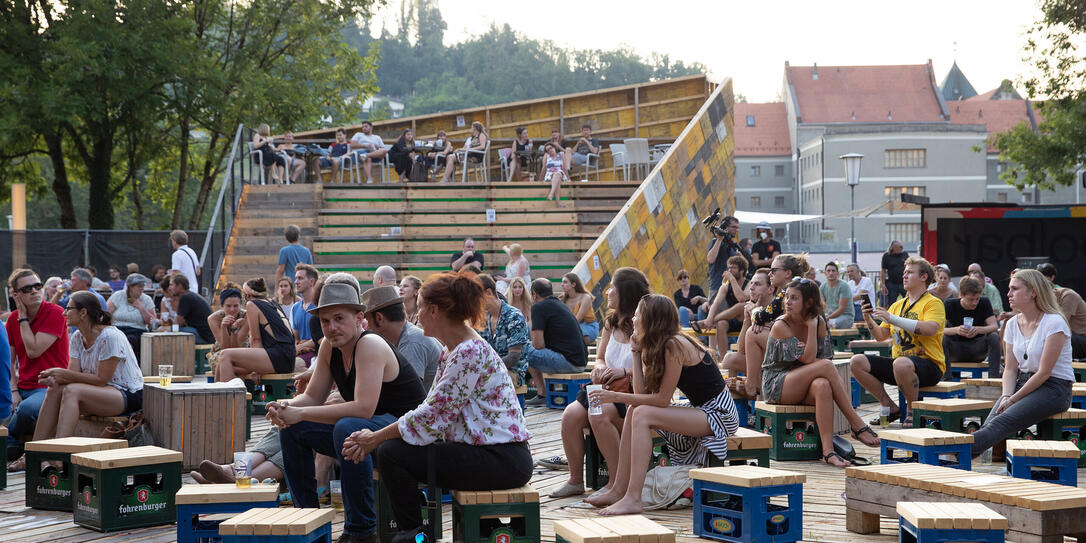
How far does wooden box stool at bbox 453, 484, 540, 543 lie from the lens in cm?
485

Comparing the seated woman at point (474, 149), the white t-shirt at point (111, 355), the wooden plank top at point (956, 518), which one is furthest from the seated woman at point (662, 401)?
the seated woman at point (474, 149)

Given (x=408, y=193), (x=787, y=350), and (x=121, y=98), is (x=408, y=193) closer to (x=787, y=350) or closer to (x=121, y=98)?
(x=121, y=98)

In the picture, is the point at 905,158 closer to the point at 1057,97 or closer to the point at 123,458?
the point at 1057,97

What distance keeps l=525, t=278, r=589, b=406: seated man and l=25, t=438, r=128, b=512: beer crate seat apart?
15.5 feet

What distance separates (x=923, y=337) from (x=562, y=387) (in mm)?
3594

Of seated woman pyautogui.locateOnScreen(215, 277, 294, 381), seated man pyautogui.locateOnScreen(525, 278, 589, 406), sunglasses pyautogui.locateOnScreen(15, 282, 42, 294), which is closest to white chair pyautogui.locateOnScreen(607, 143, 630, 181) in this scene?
seated man pyautogui.locateOnScreen(525, 278, 589, 406)

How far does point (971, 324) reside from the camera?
32.9 ft

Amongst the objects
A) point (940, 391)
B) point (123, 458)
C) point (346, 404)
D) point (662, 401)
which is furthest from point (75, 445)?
point (940, 391)

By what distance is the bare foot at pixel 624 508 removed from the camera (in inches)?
225

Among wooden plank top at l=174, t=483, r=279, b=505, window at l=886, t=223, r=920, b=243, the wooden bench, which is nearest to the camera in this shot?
the wooden bench

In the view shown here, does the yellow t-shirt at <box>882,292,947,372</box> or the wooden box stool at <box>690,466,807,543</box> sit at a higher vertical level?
the yellow t-shirt at <box>882,292,947,372</box>

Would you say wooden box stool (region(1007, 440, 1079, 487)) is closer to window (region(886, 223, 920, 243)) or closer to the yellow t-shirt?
the yellow t-shirt

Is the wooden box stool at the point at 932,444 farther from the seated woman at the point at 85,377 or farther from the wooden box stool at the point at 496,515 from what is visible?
the seated woman at the point at 85,377

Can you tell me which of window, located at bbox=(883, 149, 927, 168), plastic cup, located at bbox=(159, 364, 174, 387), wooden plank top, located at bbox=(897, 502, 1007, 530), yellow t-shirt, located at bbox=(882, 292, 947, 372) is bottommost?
wooden plank top, located at bbox=(897, 502, 1007, 530)
